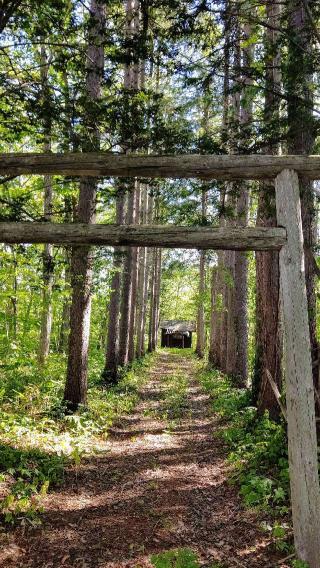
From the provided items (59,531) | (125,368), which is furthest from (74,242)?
(125,368)

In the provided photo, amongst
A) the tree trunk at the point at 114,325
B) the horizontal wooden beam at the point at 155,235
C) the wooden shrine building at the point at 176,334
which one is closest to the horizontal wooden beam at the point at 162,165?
the horizontal wooden beam at the point at 155,235

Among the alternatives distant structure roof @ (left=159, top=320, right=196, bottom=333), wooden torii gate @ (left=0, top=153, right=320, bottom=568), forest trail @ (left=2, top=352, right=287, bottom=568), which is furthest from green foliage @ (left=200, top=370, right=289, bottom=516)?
distant structure roof @ (left=159, top=320, right=196, bottom=333)

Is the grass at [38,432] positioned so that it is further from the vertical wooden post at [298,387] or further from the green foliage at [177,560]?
the vertical wooden post at [298,387]

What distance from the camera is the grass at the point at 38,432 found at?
16.8ft

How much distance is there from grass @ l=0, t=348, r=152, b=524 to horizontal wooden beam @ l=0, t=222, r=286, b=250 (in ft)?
9.96

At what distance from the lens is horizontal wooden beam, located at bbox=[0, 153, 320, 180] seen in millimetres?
4305

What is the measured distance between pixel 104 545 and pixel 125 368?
1172 cm

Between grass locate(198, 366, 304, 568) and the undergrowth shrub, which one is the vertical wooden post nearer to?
grass locate(198, 366, 304, 568)

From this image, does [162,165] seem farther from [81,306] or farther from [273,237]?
[81,306]

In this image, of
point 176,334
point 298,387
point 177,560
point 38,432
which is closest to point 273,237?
point 298,387

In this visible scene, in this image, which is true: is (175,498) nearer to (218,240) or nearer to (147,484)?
(147,484)

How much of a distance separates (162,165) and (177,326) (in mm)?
39376

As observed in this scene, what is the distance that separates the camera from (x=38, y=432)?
706 cm

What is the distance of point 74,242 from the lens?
428cm
